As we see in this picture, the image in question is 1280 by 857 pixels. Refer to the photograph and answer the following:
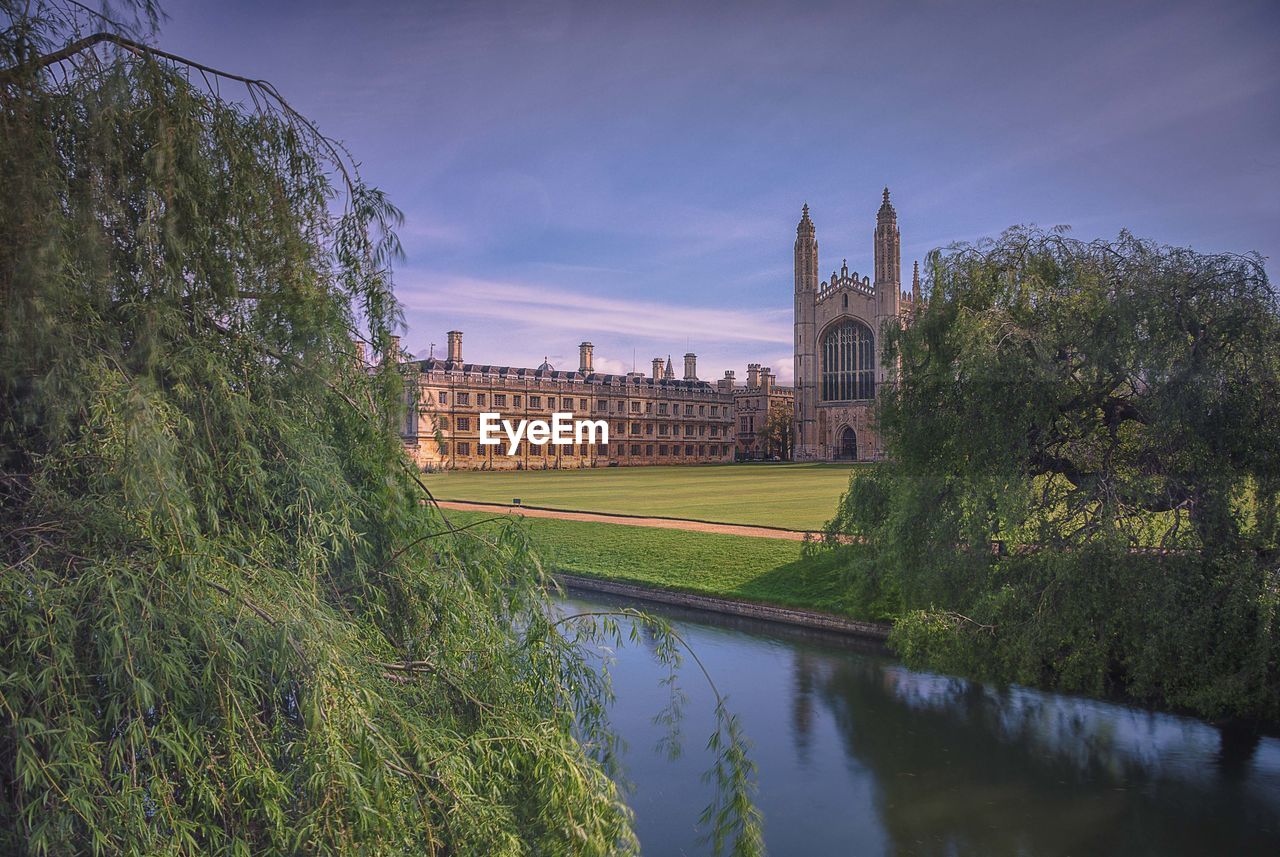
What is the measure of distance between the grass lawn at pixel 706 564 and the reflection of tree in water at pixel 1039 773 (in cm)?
295

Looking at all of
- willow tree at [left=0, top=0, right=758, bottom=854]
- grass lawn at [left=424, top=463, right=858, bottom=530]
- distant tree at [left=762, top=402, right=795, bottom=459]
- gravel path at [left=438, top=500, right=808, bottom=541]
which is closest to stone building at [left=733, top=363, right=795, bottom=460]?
distant tree at [left=762, top=402, right=795, bottom=459]

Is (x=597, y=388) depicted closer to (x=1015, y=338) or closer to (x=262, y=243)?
(x=1015, y=338)

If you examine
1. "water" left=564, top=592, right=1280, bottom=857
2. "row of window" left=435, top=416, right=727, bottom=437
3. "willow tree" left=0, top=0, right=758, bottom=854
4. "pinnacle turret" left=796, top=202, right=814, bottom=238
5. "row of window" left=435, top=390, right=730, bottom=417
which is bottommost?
"water" left=564, top=592, right=1280, bottom=857

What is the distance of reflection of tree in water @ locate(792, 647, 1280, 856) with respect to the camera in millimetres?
6445

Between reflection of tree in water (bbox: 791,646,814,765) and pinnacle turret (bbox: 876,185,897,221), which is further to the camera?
pinnacle turret (bbox: 876,185,897,221)

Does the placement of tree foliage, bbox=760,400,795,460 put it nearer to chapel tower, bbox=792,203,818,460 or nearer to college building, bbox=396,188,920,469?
college building, bbox=396,188,920,469

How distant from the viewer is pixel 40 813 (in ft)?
8.74

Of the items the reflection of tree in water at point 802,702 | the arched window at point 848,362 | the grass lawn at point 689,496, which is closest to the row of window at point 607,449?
the arched window at point 848,362

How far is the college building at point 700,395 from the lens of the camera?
52.1 meters

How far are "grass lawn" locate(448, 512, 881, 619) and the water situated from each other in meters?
2.88

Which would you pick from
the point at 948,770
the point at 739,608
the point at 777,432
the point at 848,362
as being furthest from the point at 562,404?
the point at 948,770

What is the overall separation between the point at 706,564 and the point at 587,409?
42.9 metres

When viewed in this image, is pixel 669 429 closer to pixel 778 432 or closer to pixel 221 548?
pixel 778 432

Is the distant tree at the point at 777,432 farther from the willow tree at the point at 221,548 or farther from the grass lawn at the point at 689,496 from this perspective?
the willow tree at the point at 221,548
